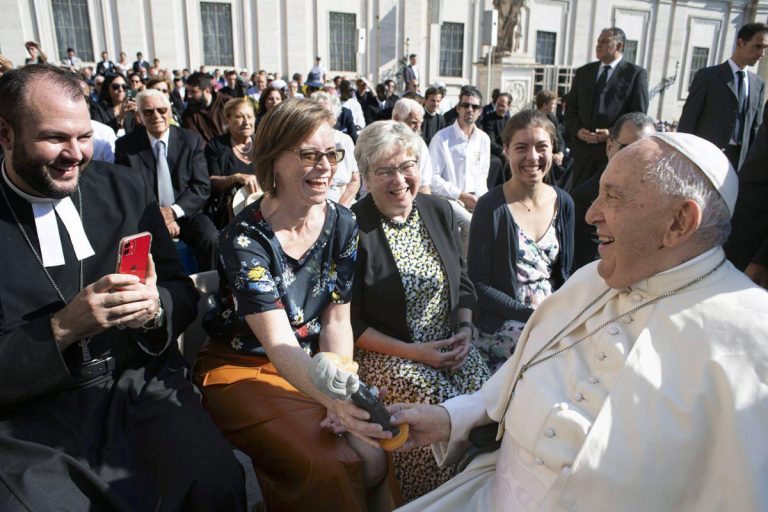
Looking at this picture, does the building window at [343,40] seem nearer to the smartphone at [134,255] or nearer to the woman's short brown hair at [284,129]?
the woman's short brown hair at [284,129]

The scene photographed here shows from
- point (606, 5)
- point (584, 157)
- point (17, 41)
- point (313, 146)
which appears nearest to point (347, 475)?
point (313, 146)

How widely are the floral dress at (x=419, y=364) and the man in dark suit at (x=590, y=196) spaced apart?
135cm

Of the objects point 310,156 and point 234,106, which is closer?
point 310,156

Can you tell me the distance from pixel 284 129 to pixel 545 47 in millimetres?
33714

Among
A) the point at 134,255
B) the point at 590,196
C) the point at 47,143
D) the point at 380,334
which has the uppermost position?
the point at 47,143

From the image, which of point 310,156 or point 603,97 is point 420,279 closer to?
point 310,156

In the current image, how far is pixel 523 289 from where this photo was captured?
10.00 feet

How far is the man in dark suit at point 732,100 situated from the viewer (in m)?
5.59

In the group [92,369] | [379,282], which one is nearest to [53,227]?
[92,369]

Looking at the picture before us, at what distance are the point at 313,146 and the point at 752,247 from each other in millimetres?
2754

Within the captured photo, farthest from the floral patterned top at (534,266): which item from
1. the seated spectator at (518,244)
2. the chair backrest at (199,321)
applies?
the chair backrest at (199,321)

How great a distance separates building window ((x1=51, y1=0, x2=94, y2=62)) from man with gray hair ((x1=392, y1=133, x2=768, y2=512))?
1069 inches

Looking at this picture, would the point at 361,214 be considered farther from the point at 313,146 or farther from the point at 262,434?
the point at 262,434

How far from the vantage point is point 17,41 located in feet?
73.3
